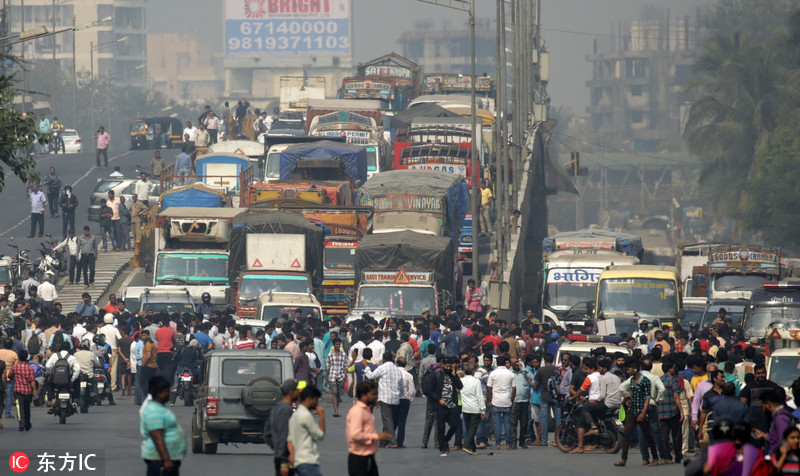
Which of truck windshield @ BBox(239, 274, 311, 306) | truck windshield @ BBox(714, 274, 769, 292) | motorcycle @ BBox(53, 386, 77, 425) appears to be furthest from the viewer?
truck windshield @ BBox(714, 274, 769, 292)

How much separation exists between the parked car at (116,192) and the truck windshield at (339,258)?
997cm

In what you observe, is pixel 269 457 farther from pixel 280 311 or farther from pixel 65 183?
pixel 65 183

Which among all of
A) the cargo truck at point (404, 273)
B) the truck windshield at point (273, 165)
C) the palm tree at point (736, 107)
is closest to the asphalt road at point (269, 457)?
the cargo truck at point (404, 273)

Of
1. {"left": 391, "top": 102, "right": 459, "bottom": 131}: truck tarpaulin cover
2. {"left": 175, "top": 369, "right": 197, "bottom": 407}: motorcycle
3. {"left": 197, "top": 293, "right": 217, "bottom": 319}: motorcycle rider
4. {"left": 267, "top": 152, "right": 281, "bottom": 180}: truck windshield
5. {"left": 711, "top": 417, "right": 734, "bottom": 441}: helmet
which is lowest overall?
{"left": 175, "top": 369, "right": 197, "bottom": 407}: motorcycle

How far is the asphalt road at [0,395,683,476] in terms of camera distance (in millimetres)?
17297

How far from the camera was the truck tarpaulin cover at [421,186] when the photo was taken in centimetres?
4119

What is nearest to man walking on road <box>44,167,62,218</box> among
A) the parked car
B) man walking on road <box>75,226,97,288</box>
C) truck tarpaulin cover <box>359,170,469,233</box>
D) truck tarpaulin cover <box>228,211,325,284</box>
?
the parked car

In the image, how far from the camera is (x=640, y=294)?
3400cm

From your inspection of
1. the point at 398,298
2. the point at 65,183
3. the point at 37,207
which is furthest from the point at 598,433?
the point at 65,183

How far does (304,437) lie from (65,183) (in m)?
47.1

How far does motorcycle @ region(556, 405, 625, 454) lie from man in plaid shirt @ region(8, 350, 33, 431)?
7686 mm

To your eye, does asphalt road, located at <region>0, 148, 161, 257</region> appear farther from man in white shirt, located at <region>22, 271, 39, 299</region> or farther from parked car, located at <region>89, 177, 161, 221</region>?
man in white shirt, located at <region>22, 271, 39, 299</region>

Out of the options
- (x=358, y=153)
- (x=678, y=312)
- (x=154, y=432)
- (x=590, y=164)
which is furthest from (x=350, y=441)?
(x=590, y=164)

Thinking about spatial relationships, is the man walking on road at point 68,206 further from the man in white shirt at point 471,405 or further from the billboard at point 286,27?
the billboard at point 286,27
